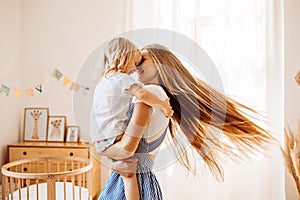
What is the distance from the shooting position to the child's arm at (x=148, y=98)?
0.88 meters

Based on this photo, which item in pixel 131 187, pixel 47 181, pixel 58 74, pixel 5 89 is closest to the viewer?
pixel 131 187

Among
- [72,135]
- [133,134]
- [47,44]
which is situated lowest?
[72,135]

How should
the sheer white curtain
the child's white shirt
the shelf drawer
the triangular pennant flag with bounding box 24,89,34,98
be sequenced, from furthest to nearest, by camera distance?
the triangular pennant flag with bounding box 24,89,34,98 → the shelf drawer → the sheer white curtain → the child's white shirt

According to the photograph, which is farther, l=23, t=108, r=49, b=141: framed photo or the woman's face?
l=23, t=108, r=49, b=141: framed photo

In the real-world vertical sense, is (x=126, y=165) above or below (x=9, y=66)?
below

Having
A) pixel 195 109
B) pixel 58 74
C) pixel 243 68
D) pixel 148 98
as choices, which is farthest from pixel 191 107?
pixel 58 74

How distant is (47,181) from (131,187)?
1.26 metres

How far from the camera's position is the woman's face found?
36.6 inches

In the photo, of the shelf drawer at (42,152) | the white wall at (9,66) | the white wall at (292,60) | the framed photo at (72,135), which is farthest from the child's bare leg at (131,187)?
the white wall at (9,66)

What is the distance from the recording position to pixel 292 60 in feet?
9.80

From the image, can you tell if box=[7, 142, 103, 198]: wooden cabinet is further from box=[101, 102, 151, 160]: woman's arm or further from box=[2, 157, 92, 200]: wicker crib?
box=[101, 102, 151, 160]: woman's arm

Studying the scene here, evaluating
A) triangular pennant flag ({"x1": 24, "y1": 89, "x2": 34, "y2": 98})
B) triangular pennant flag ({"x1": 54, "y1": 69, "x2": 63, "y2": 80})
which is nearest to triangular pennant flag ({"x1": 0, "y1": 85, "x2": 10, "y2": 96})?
triangular pennant flag ({"x1": 24, "y1": 89, "x2": 34, "y2": 98})

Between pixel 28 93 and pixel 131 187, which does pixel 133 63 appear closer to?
pixel 131 187

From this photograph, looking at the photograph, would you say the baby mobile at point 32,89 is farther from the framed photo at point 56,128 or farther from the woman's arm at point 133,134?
the woman's arm at point 133,134
